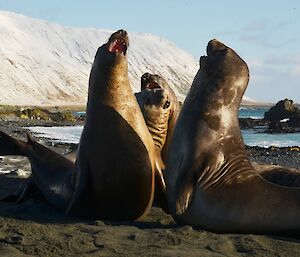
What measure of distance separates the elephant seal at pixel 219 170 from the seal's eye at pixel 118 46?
856 mm

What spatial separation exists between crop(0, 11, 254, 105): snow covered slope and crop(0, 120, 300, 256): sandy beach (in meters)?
93.3

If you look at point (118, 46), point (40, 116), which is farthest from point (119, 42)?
point (40, 116)

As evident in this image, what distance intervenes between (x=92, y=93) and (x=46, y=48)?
492ft

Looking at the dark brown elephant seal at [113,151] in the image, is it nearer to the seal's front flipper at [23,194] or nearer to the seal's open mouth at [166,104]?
the seal's front flipper at [23,194]

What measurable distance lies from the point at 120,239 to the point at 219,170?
4.43ft

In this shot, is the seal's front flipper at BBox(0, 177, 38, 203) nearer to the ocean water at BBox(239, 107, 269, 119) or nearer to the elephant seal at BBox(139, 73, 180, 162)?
the elephant seal at BBox(139, 73, 180, 162)

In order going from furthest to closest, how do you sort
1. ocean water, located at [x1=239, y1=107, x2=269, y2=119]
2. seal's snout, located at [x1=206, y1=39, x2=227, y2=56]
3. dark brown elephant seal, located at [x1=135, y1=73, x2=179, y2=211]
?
ocean water, located at [x1=239, y1=107, x2=269, y2=119]
dark brown elephant seal, located at [x1=135, y1=73, x2=179, y2=211]
seal's snout, located at [x1=206, y1=39, x2=227, y2=56]

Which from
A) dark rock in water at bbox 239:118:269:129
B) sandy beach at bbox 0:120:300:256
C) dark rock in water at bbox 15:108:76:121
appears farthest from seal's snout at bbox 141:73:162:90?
dark rock in water at bbox 15:108:76:121

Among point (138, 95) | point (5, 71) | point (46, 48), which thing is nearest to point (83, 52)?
point (46, 48)

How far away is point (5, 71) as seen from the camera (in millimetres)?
116500

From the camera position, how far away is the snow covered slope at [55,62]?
379 ft

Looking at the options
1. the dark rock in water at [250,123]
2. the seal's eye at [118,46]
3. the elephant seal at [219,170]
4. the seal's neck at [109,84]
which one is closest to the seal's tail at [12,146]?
the seal's neck at [109,84]

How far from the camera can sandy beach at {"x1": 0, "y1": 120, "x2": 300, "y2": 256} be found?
480 cm

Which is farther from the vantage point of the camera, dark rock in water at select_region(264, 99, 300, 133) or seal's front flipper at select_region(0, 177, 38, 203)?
dark rock in water at select_region(264, 99, 300, 133)
